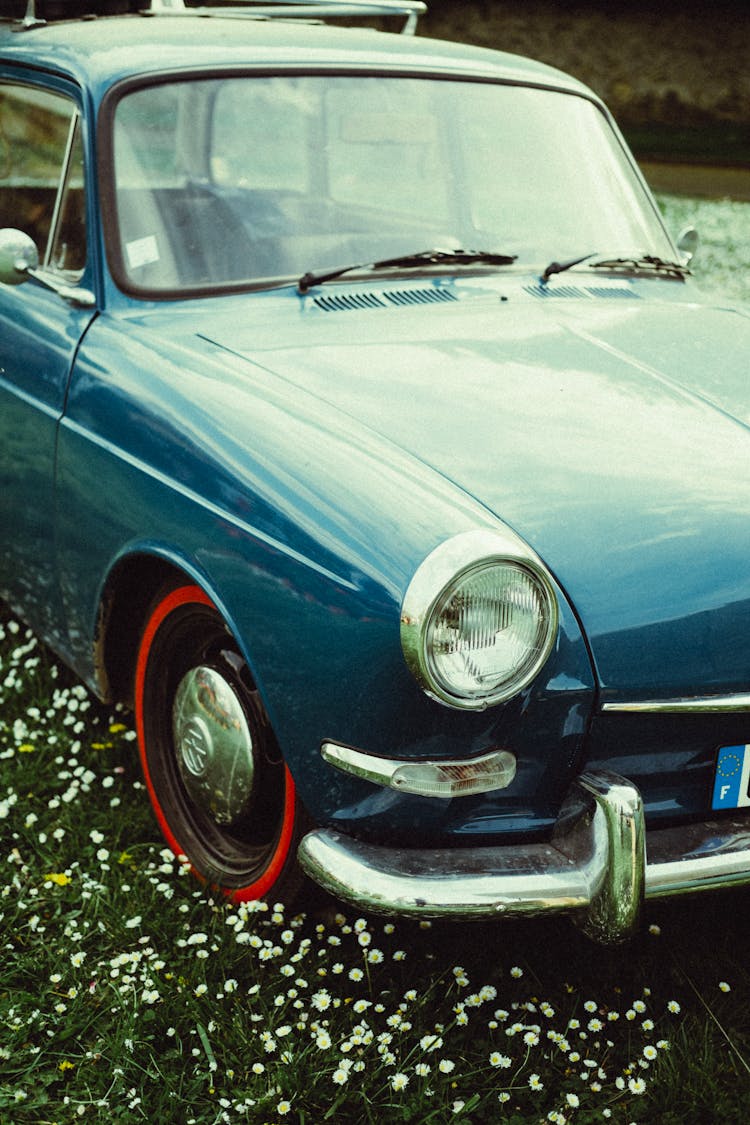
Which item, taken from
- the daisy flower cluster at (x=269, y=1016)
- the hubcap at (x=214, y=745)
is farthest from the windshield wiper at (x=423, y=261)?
the daisy flower cluster at (x=269, y=1016)

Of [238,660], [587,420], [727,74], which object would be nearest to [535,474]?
[587,420]

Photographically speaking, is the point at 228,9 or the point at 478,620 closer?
the point at 478,620

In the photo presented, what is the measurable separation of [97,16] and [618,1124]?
3.42 m

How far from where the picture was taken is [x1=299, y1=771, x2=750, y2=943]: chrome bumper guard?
2098mm

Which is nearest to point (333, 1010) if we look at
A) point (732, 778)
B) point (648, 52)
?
point (732, 778)

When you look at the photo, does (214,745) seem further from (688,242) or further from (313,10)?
(313,10)

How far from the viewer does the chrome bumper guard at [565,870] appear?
2098 millimetres

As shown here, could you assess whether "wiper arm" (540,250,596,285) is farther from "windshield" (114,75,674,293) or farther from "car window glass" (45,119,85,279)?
"car window glass" (45,119,85,279)

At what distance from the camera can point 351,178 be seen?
10.9ft

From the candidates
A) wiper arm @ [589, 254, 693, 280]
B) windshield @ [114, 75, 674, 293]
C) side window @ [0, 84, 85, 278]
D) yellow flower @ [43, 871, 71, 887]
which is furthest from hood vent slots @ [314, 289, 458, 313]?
yellow flower @ [43, 871, 71, 887]

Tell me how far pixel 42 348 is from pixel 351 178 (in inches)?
36.3

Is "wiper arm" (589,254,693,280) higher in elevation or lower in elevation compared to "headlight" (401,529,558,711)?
higher

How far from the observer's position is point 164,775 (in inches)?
115

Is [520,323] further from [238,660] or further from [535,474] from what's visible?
[238,660]
